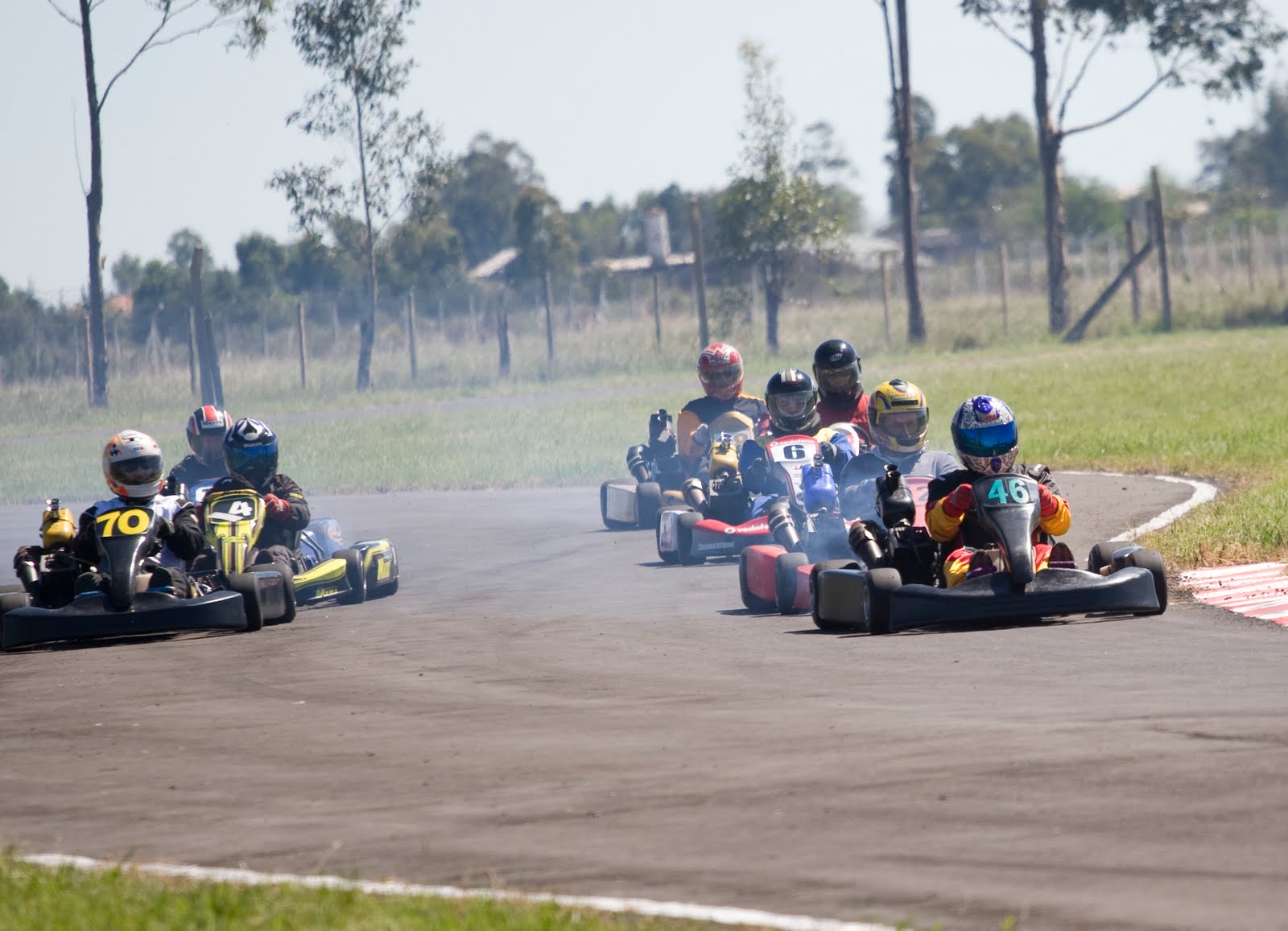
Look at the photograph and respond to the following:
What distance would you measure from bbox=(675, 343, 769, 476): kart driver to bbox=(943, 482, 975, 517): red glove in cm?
573

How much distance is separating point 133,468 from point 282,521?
132 centimetres

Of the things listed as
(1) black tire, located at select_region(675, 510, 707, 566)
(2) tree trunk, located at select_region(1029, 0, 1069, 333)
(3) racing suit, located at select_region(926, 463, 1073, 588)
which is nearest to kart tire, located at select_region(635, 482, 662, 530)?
(1) black tire, located at select_region(675, 510, 707, 566)

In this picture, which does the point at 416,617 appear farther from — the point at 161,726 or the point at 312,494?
the point at 312,494

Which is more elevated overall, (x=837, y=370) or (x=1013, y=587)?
(x=837, y=370)

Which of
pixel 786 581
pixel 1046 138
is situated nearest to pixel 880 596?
pixel 786 581

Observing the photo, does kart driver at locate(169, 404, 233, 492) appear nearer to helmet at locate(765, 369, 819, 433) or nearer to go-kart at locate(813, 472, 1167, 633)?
helmet at locate(765, 369, 819, 433)

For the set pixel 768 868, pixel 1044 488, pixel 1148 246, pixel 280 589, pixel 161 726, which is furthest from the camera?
pixel 1148 246

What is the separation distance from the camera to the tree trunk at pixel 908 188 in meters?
39.2

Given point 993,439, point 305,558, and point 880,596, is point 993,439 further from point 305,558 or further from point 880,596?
point 305,558

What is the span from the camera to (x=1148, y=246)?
3844 centimetres

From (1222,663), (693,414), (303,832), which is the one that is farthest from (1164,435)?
(303,832)

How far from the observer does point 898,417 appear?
37.3ft

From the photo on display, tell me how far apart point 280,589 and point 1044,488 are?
4.26 meters

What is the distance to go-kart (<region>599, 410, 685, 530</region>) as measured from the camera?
15328 millimetres
